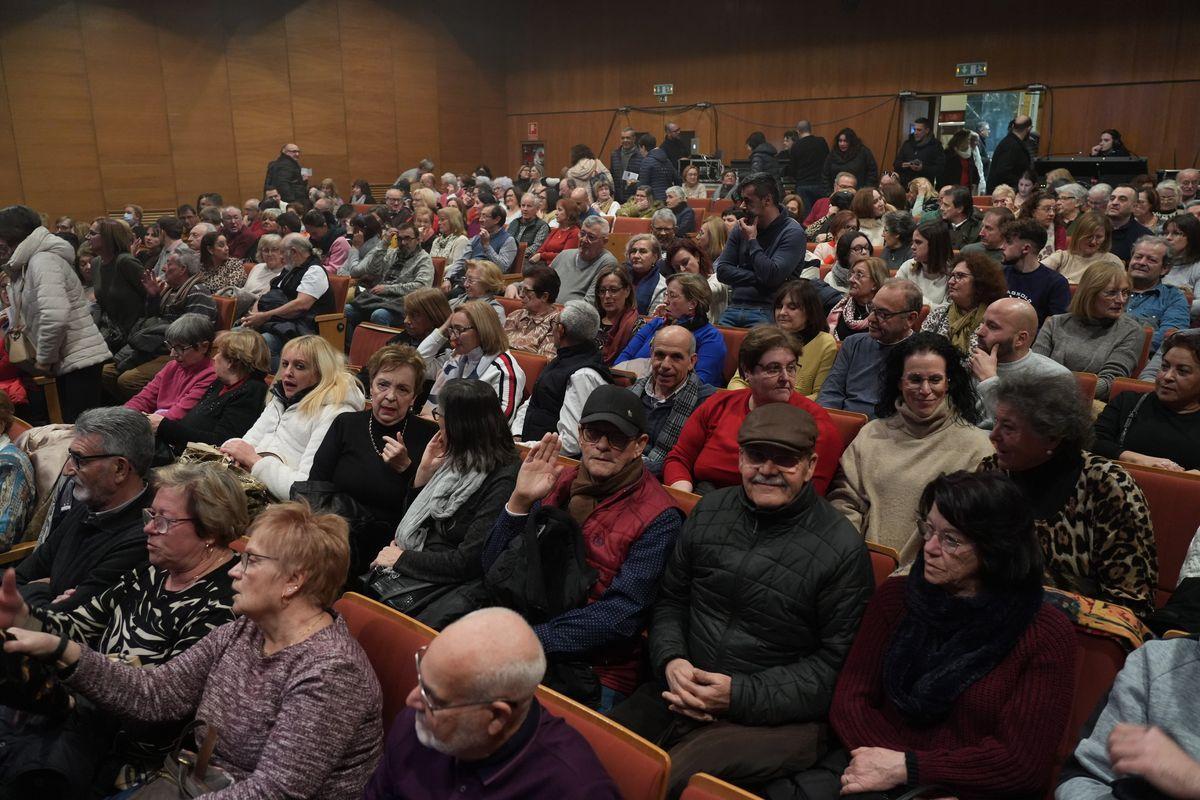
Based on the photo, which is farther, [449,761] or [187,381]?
[187,381]

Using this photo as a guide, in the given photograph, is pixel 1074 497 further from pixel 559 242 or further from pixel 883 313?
pixel 559 242

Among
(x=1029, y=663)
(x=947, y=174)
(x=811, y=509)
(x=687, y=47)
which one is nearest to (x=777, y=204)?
(x=811, y=509)

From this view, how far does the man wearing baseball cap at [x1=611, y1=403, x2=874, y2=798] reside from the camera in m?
1.97

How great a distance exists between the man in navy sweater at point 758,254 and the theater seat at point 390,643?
10.6ft

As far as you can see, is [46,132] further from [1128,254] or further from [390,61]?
[1128,254]

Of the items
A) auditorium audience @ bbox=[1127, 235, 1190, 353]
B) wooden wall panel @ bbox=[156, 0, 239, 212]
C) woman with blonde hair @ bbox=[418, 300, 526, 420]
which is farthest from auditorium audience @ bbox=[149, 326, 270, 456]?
wooden wall panel @ bbox=[156, 0, 239, 212]

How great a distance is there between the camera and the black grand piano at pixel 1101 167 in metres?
9.45

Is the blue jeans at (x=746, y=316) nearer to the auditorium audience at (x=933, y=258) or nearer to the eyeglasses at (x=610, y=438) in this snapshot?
the auditorium audience at (x=933, y=258)

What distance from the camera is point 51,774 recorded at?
203 cm

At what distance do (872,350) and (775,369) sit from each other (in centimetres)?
86

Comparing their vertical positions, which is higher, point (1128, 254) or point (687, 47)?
point (687, 47)

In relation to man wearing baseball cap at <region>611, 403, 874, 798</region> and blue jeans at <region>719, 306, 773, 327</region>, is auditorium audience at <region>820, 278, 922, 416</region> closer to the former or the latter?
blue jeans at <region>719, 306, 773, 327</region>

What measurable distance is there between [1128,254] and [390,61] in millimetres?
12743

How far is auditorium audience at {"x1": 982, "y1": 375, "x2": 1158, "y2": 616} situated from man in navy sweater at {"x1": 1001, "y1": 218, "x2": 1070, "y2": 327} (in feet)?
A: 7.89
